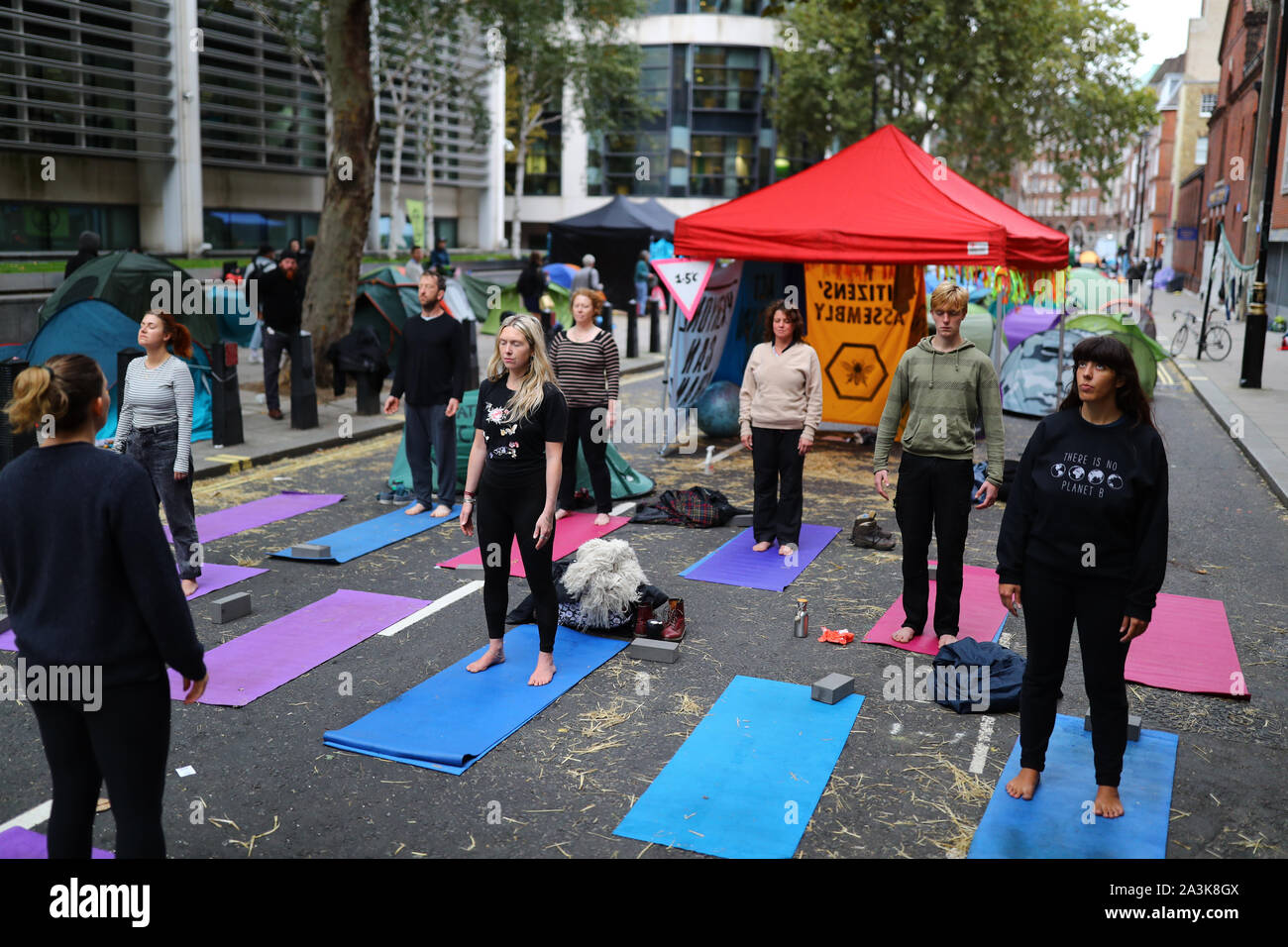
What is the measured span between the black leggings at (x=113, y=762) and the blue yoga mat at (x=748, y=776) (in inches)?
74.9

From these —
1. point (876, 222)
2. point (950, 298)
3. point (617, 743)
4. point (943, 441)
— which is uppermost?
point (876, 222)

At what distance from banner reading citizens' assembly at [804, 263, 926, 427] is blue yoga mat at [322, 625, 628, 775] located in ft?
24.9

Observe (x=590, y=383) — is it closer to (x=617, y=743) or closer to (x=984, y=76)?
(x=617, y=743)

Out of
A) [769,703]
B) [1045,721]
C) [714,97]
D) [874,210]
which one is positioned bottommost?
[769,703]

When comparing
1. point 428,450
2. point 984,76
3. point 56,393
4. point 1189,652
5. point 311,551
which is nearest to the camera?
point 56,393

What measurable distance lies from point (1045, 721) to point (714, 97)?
55.3 meters

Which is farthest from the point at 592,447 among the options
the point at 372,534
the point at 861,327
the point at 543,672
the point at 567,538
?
the point at 861,327

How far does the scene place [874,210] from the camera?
11.9 metres

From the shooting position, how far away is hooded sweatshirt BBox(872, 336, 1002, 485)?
259 inches

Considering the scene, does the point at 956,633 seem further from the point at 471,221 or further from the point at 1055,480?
the point at 471,221

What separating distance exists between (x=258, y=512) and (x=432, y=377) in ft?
6.88

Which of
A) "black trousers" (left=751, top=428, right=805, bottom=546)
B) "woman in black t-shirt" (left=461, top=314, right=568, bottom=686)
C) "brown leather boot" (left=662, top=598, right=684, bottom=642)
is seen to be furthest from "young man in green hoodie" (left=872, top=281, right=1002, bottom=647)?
"woman in black t-shirt" (left=461, top=314, right=568, bottom=686)

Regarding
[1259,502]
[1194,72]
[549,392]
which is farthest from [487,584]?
[1194,72]

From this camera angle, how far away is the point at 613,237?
3256cm
